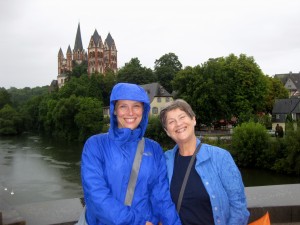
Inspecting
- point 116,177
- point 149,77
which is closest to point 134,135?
point 116,177

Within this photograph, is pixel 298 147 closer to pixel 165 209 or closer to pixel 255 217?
pixel 255 217

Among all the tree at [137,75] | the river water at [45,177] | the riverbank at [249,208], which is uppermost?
the tree at [137,75]

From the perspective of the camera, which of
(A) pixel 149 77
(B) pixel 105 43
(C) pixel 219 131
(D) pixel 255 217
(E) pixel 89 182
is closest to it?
(E) pixel 89 182

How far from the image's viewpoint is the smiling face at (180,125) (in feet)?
8.86

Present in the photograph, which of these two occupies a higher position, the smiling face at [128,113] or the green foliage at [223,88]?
the green foliage at [223,88]

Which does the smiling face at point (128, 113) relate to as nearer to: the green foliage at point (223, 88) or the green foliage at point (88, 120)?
the green foliage at point (223, 88)

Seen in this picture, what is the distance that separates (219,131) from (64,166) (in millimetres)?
17246

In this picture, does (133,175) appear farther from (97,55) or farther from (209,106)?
(97,55)

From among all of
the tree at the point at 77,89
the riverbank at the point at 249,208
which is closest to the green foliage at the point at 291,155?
the riverbank at the point at 249,208

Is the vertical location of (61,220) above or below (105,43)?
below

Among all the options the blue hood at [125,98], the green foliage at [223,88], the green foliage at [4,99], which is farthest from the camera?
the green foliage at [4,99]

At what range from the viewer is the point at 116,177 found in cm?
240

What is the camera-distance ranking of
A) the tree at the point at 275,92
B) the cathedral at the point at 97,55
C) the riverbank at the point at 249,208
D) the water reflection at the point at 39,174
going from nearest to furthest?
the riverbank at the point at 249,208, the water reflection at the point at 39,174, the tree at the point at 275,92, the cathedral at the point at 97,55

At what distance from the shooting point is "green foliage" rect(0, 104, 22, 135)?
199 feet
